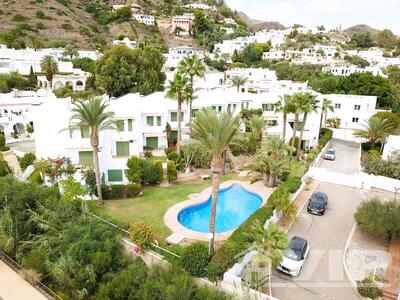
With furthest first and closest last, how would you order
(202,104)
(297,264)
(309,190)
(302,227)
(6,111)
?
1. (6,111)
2. (202,104)
3. (309,190)
4. (302,227)
5. (297,264)

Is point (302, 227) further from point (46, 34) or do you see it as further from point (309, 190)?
point (46, 34)

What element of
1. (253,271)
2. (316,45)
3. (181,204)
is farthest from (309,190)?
(316,45)

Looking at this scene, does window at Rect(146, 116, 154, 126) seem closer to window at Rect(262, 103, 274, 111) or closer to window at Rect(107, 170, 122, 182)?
window at Rect(107, 170, 122, 182)

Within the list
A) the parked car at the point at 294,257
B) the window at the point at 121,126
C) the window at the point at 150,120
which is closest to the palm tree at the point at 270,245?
the parked car at the point at 294,257

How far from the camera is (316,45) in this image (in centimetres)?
14475

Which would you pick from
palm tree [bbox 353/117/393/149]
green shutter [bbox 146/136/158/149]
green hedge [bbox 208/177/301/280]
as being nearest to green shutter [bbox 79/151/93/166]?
green shutter [bbox 146/136/158/149]

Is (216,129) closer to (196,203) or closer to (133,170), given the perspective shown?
Answer: (196,203)

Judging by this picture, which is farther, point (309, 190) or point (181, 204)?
point (309, 190)

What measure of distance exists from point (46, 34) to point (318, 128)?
3925 inches

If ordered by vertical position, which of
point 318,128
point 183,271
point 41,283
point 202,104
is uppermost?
point 202,104

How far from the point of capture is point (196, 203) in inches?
1009

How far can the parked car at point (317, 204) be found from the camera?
2347 centimetres

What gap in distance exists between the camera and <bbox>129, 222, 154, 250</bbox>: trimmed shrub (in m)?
19.1

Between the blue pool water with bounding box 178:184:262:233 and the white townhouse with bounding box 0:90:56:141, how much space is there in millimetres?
31604
